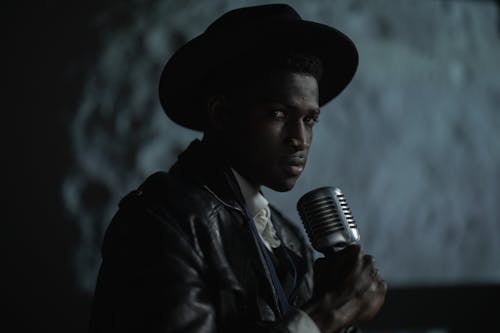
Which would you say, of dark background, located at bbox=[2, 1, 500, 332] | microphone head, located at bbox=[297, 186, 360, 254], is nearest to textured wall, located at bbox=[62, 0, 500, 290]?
dark background, located at bbox=[2, 1, 500, 332]

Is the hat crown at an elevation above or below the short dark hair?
above

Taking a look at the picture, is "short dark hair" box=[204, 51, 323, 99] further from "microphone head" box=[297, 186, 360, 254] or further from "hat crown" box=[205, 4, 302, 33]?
"microphone head" box=[297, 186, 360, 254]

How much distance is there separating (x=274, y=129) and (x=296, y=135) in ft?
0.17

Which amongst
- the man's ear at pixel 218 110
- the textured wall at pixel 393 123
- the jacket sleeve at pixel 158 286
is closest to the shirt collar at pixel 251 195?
the man's ear at pixel 218 110

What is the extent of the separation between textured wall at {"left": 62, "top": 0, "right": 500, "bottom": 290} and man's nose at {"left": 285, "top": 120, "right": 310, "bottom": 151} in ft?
3.14

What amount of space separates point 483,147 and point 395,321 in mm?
982

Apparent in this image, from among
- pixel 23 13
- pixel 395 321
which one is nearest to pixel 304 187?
pixel 395 321

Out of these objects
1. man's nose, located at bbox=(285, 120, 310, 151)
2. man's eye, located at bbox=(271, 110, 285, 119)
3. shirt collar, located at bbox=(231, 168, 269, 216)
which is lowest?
shirt collar, located at bbox=(231, 168, 269, 216)

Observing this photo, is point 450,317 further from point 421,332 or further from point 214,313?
point 214,313

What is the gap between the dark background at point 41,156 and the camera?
1.79 metres

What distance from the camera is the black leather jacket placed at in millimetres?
986

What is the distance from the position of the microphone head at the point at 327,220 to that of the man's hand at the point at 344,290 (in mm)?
28

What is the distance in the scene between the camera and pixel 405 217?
238 centimetres

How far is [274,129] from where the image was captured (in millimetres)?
1176
